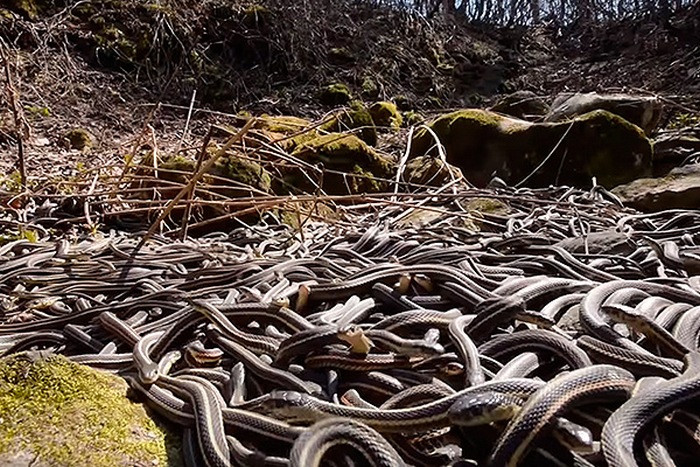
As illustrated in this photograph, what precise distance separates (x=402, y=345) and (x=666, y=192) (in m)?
2.94

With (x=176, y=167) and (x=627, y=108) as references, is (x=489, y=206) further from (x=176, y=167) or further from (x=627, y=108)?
(x=627, y=108)

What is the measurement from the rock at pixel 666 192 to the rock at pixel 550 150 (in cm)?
63

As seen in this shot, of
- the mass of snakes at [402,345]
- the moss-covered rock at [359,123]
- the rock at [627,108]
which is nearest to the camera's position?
the mass of snakes at [402,345]

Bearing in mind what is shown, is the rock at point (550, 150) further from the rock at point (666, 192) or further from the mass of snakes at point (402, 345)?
the mass of snakes at point (402, 345)

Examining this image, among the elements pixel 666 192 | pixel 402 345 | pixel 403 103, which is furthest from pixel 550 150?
pixel 403 103

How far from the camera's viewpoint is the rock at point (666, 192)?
11.0ft

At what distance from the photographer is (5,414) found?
100 cm

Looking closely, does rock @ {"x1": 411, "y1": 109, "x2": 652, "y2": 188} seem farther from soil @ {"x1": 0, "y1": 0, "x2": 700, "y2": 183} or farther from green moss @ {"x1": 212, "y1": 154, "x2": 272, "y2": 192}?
green moss @ {"x1": 212, "y1": 154, "x2": 272, "y2": 192}

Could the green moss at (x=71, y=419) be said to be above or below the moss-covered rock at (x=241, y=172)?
above

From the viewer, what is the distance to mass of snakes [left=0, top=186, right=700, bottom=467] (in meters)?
0.89

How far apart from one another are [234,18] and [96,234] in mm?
6058

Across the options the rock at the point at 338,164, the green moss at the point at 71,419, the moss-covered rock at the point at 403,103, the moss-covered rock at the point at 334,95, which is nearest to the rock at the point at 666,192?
the rock at the point at 338,164

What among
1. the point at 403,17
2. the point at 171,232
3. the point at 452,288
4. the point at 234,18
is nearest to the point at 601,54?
the point at 403,17

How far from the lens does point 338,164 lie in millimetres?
4609
